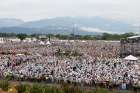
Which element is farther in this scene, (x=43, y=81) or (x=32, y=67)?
(x=32, y=67)

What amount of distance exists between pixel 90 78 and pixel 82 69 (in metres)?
3.43

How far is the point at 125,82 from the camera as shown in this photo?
3078cm

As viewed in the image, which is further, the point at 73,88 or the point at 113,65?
the point at 113,65

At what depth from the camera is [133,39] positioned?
62.2 meters

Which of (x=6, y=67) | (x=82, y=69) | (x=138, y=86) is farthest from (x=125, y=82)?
(x=6, y=67)

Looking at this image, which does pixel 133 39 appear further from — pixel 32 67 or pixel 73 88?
pixel 73 88

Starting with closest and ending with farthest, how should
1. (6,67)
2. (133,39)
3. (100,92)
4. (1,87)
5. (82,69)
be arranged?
(100,92)
(1,87)
(82,69)
(6,67)
(133,39)

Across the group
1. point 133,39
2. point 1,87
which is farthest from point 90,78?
point 133,39

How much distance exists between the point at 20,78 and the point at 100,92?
11.0 m

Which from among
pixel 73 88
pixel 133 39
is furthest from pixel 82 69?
pixel 133 39

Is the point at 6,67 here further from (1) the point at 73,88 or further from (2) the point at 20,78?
(1) the point at 73,88

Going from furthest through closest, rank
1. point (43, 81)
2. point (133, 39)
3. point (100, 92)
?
1. point (133, 39)
2. point (43, 81)
3. point (100, 92)

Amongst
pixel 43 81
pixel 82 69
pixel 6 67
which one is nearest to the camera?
pixel 43 81

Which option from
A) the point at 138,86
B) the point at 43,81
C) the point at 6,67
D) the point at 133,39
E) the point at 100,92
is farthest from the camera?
the point at 133,39
